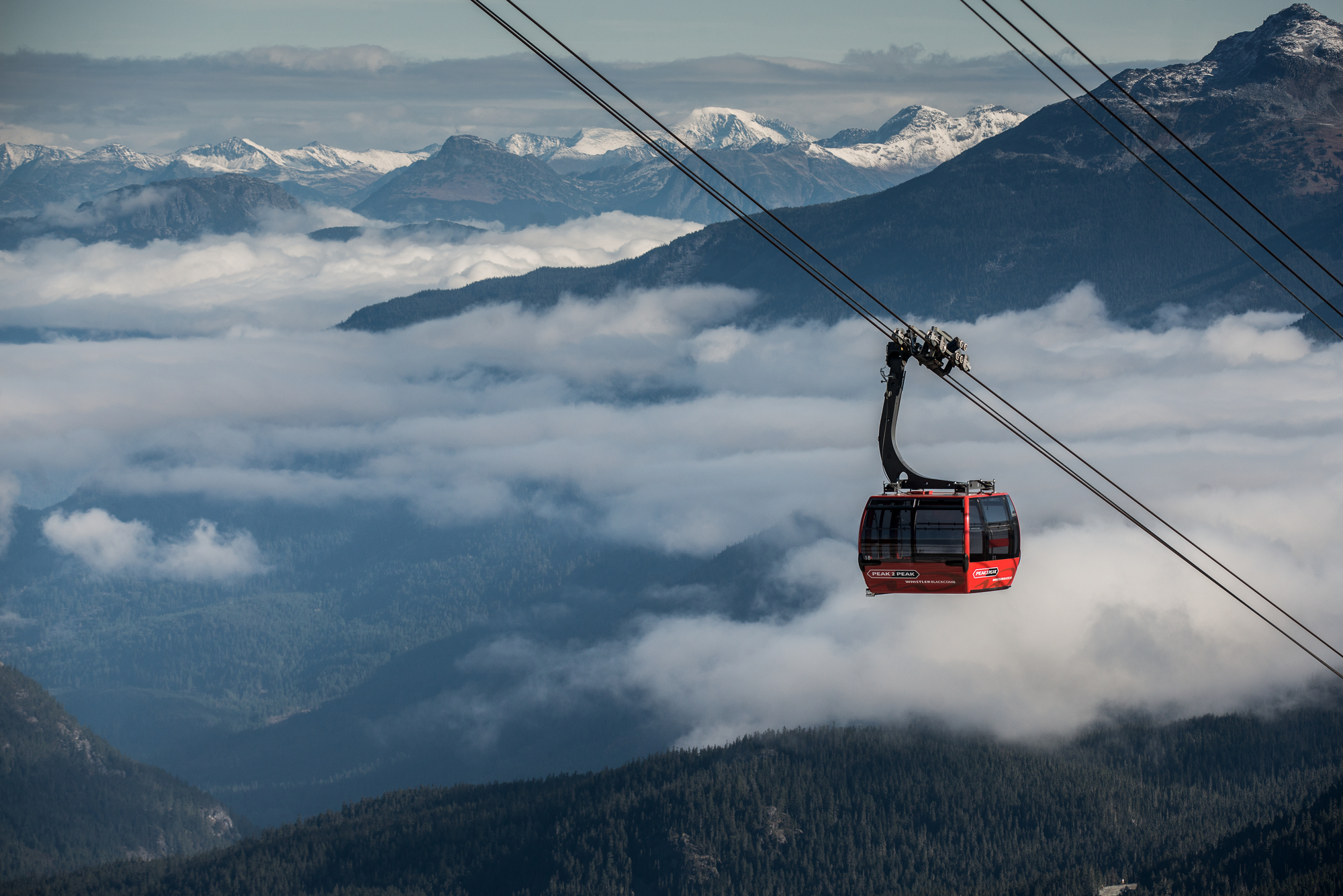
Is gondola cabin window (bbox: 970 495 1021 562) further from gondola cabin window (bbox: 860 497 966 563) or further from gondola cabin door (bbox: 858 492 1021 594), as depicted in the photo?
gondola cabin window (bbox: 860 497 966 563)

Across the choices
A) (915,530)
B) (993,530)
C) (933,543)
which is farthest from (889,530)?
(993,530)

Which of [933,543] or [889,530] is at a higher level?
[889,530]

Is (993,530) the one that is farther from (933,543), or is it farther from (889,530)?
(889,530)

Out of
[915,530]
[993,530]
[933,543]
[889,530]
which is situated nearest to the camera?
[933,543]

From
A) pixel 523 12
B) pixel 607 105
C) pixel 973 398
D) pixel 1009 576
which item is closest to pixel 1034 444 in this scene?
pixel 973 398

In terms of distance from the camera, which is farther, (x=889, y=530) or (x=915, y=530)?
(x=889, y=530)

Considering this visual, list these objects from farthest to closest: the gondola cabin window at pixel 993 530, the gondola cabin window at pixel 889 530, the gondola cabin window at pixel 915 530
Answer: the gondola cabin window at pixel 889 530 < the gondola cabin window at pixel 993 530 < the gondola cabin window at pixel 915 530

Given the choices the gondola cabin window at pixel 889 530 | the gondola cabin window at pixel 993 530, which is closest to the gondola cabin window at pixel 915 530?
the gondola cabin window at pixel 889 530

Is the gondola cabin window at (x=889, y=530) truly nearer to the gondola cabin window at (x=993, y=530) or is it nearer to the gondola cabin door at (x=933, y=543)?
the gondola cabin door at (x=933, y=543)

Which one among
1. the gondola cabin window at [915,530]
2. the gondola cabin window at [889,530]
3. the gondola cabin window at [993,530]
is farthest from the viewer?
the gondola cabin window at [889,530]

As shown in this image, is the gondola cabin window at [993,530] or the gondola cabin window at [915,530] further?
the gondola cabin window at [993,530]
